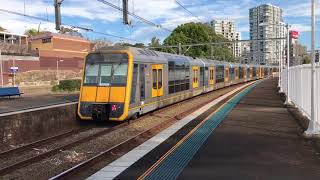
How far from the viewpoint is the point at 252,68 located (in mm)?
68312

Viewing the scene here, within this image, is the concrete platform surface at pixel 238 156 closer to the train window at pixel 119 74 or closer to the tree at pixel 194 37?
the train window at pixel 119 74

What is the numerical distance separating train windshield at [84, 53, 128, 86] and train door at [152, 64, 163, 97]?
9.59 feet

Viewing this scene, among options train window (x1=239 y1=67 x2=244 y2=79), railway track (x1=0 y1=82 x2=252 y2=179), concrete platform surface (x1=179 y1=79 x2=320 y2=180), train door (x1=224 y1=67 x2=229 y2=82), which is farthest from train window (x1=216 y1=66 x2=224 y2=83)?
concrete platform surface (x1=179 y1=79 x2=320 y2=180)

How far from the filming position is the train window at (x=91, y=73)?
56.4 ft

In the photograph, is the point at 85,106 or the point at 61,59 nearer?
the point at 85,106

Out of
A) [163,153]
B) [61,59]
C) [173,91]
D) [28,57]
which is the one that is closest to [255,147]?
[163,153]

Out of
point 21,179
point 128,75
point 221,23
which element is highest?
point 221,23

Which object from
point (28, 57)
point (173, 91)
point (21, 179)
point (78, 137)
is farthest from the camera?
point (28, 57)

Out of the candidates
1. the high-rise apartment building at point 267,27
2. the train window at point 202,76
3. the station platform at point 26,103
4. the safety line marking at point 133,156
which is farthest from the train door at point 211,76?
the safety line marking at point 133,156

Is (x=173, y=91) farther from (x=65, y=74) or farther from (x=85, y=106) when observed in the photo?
(x=65, y=74)

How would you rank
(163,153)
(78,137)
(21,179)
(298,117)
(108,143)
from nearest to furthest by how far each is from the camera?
(21,179), (163,153), (108,143), (78,137), (298,117)

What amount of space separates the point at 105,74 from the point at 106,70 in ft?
0.56

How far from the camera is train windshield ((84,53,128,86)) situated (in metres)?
16.8

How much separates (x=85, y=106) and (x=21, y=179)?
777 centimetres
